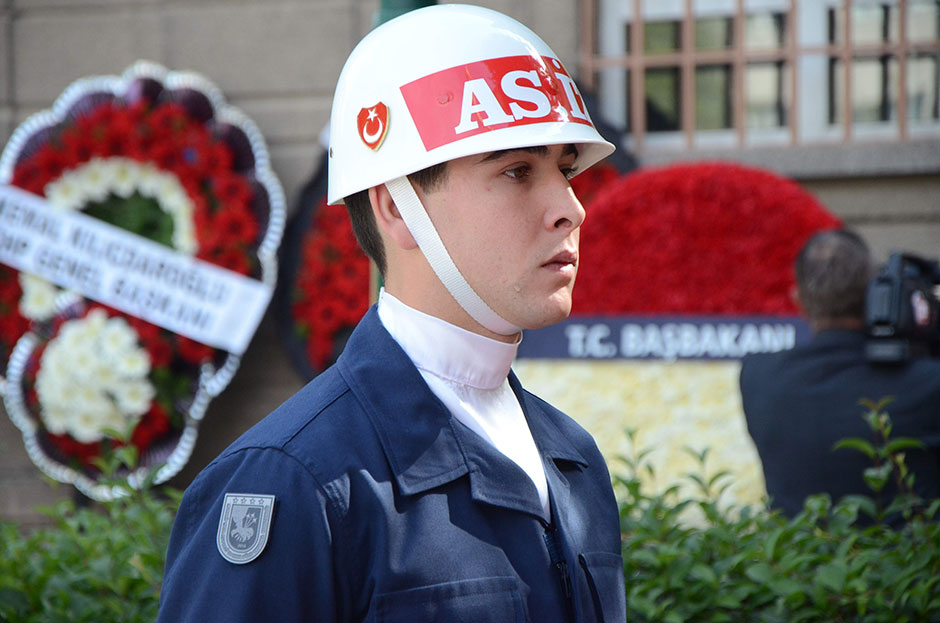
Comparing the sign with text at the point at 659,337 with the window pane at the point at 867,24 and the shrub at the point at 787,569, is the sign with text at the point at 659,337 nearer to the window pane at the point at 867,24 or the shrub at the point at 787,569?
the window pane at the point at 867,24

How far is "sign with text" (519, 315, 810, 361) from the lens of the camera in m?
5.09

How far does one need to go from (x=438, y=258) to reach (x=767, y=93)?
5.43m

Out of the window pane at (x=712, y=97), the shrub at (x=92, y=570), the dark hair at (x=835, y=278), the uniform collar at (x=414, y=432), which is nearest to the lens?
the uniform collar at (x=414, y=432)

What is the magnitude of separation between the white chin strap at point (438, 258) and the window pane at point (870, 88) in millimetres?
5415

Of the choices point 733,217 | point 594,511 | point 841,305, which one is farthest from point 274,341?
point 594,511

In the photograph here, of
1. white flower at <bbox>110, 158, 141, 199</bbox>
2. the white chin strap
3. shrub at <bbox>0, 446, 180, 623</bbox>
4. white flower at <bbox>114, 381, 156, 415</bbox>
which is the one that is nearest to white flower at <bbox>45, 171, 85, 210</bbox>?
white flower at <bbox>110, 158, 141, 199</bbox>

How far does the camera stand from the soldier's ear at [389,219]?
1.72m

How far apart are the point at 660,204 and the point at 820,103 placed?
1.70 meters

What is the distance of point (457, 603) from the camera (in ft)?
4.85

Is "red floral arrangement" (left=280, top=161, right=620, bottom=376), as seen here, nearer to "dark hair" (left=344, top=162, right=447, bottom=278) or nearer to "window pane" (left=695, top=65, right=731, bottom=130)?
"window pane" (left=695, top=65, right=731, bottom=130)

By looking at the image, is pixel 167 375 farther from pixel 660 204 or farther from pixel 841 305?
pixel 841 305

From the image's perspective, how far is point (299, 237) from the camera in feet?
22.4

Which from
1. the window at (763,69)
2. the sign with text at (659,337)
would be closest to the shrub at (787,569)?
the sign with text at (659,337)

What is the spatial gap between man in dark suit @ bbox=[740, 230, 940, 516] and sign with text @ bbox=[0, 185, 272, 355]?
3688 mm
